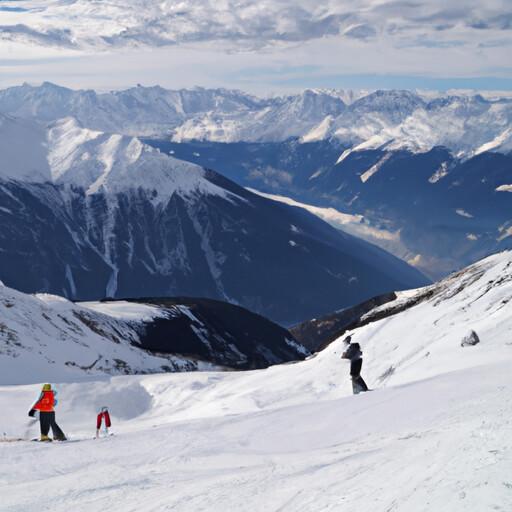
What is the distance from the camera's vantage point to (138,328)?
372 ft

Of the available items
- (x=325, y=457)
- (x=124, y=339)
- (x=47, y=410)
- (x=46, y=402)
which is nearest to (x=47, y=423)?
(x=47, y=410)

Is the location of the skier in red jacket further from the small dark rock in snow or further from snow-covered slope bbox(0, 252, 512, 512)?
the small dark rock in snow

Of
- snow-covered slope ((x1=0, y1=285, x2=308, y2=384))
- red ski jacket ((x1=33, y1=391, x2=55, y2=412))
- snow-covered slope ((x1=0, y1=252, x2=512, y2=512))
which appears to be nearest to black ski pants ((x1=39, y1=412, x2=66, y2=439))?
red ski jacket ((x1=33, y1=391, x2=55, y2=412))

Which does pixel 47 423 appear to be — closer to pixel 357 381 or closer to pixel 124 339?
pixel 357 381

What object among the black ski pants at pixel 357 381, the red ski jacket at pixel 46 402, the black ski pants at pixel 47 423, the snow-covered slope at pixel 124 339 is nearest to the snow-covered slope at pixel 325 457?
the black ski pants at pixel 47 423

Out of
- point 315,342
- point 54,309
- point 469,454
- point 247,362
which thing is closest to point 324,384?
point 469,454

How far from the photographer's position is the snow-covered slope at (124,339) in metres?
68.2

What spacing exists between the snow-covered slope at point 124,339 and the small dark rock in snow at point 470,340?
120 ft

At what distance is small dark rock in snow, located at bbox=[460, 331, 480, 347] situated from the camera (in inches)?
1331

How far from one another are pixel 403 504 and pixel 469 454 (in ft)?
7.71

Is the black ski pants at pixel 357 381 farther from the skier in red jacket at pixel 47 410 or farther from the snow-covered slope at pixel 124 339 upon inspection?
the snow-covered slope at pixel 124 339

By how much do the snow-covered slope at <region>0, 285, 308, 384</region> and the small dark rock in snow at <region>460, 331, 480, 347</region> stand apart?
3644 cm

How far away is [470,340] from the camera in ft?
112

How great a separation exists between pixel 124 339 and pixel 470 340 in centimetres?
7233
